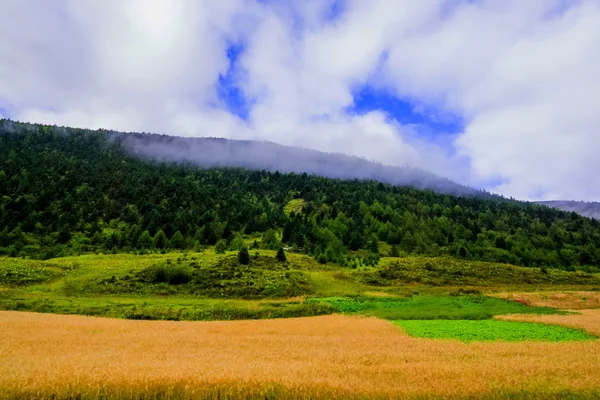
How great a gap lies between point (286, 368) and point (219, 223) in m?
132

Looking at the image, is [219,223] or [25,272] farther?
[219,223]

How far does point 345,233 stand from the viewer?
429 feet

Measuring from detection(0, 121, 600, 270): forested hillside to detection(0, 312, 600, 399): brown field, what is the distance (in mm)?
66600

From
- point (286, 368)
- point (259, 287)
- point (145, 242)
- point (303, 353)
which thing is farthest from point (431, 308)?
point (145, 242)

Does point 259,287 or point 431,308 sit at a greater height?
point 431,308

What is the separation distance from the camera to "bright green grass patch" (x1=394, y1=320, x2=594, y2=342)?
70.5ft

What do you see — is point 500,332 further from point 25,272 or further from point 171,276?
point 25,272

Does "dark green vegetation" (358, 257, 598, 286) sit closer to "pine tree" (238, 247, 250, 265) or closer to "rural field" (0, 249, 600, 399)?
"pine tree" (238, 247, 250, 265)

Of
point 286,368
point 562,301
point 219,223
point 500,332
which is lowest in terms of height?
point 562,301

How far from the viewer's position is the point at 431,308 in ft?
134

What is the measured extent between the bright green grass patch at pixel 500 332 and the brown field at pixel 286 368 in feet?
7.84

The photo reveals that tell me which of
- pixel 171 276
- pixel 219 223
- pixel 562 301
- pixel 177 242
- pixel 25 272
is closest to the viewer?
pixel 562 301

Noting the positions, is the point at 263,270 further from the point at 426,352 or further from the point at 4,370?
the point at 4,370

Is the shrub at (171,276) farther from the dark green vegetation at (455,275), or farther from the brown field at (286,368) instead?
the brown field at (286,368)
